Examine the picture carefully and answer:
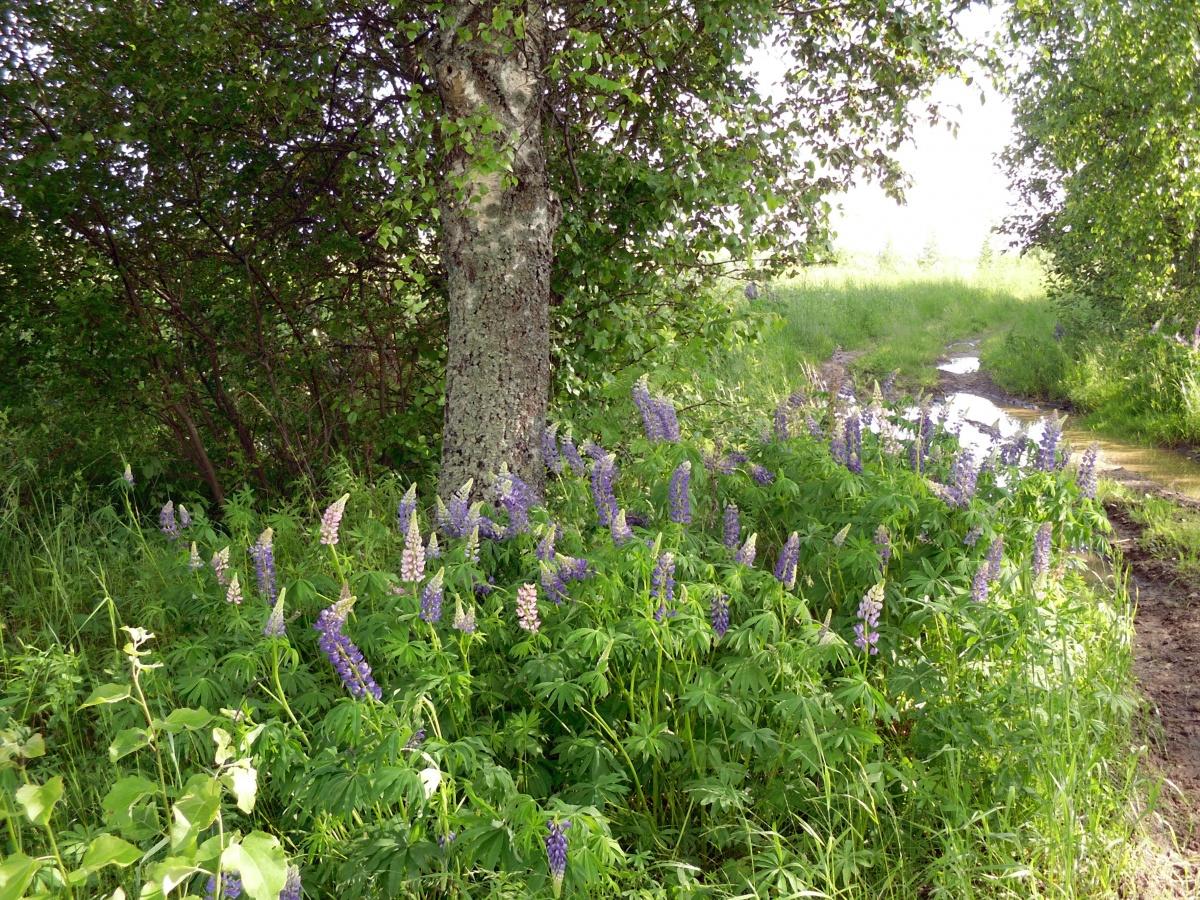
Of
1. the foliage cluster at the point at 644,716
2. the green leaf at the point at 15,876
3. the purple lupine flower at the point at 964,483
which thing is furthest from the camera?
the purple lupine flower at the point at 964,483

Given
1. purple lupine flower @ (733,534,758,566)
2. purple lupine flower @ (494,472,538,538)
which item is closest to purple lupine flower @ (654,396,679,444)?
purple lupine flower @ (494,472,538,538)

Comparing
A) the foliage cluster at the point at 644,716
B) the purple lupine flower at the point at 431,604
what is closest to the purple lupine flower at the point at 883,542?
the foliage cluster at the point at 644,716

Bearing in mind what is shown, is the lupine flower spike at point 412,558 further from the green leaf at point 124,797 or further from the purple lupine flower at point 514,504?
the green leaf at point 124,797

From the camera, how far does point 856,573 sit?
132 inches

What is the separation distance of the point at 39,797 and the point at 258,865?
1.22ft

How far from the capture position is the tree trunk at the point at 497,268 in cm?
405

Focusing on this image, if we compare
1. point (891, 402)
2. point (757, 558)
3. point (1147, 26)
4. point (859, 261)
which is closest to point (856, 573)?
point (757, 558)

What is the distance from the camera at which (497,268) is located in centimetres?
414

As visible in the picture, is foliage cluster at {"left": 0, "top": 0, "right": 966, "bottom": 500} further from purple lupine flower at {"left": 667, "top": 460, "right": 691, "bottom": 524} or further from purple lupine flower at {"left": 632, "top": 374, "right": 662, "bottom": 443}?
purple lupine flower at {"left": 667, "top": 460, "right": 691, "bottom": 524}

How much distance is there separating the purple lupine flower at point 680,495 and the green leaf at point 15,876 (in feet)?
7.86

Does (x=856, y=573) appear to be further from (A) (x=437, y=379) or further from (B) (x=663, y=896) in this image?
(A) (x=437, y=379)

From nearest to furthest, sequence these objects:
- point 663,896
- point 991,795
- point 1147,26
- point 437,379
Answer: point 663,896 → point 991,795 → point 437,379 → point 1147,26

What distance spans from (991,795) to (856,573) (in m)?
0.90

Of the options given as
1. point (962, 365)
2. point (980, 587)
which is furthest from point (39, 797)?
point (962, 365)
